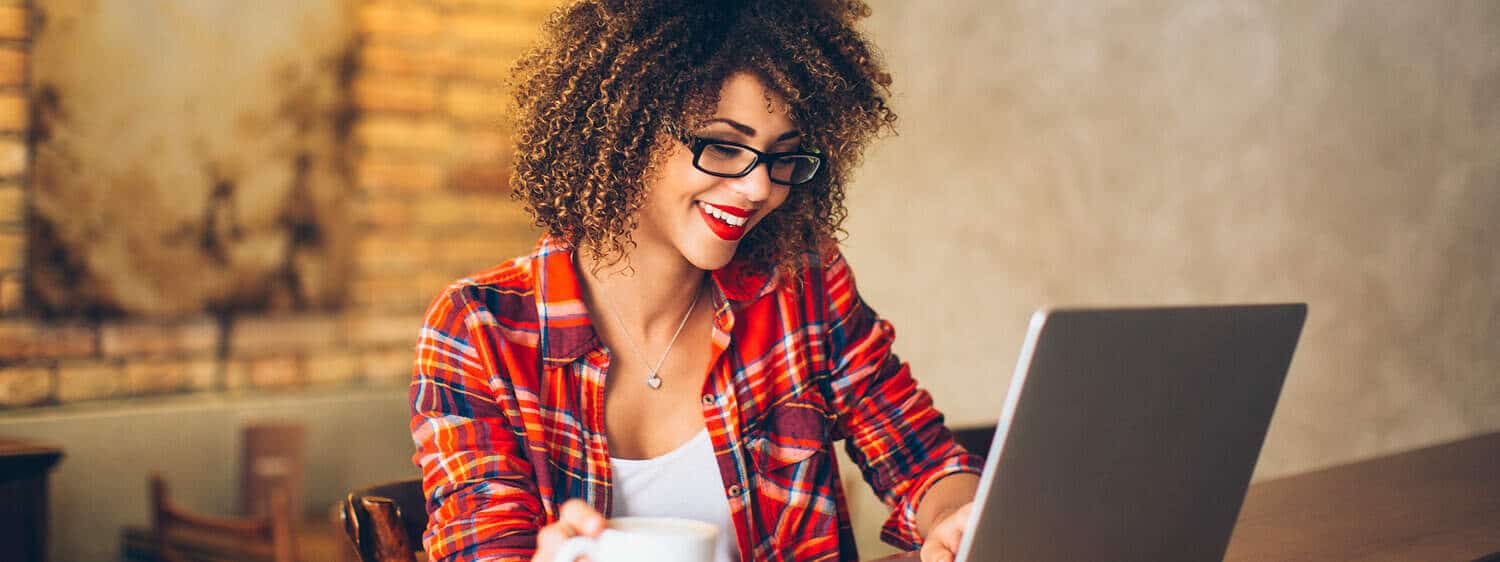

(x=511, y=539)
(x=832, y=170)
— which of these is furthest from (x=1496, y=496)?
(x=511, y=539)

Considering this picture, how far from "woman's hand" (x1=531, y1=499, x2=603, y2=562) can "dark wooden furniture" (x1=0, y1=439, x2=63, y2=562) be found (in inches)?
60.4

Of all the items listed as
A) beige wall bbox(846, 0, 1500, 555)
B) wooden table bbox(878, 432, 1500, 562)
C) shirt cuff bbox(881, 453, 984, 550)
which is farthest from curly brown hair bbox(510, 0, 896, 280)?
beige wall bbox(846, 0, 1500, 555)

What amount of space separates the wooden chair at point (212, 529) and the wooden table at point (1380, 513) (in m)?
1.39

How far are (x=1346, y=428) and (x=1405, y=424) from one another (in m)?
0.10

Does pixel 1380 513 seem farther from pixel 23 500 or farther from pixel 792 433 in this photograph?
pixel 23 500

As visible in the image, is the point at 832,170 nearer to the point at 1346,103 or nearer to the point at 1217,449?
the point at 1217,449

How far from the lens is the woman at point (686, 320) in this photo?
1.26 m

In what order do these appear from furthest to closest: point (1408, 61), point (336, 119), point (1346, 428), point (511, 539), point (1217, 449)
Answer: point (336, 119) < point (1346, 428) < point (1408, 61) < point (511, 539) < point (1217, 449)

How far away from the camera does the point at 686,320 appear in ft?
4.81

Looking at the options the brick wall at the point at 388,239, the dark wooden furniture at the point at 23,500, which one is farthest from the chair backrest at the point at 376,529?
the brick wall at the point at 388,239

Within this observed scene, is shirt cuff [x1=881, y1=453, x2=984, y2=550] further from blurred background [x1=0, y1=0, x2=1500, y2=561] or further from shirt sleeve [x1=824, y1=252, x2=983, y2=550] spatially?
blurred background [x1=0, y1=0, x2=1500, y2=561]

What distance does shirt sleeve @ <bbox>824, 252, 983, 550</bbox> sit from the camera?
144cm

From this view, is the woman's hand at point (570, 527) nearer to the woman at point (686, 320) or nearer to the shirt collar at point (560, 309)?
the woman at point (686, 320)

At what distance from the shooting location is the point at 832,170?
59.4 inches
